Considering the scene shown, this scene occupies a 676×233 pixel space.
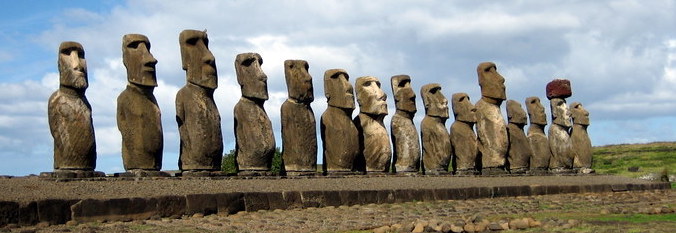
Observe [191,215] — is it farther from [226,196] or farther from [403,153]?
[403,153]

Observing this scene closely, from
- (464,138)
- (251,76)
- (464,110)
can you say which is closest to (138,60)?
(251,76)

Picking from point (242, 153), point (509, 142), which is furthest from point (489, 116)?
point (242, 153)

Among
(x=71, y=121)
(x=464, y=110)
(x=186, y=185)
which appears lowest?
(x=186, y=185)

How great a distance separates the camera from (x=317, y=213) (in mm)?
11883

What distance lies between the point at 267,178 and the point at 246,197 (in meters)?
2.78

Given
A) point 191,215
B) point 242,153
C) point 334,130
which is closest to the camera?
point 191,215

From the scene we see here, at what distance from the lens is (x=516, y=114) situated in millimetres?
23031

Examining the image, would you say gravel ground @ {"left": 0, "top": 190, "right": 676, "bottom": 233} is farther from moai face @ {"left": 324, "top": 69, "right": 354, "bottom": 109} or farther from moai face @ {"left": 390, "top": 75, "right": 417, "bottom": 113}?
moai face @ {"left": 390, "top": 75, "right": 417, "bottom": 113}

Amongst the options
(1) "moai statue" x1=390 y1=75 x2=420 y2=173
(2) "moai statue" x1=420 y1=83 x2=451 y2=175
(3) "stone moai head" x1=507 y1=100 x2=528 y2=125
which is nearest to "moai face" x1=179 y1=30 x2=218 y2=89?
(1) "moai statue" x1=390 y1=75 x2=420 y2=173

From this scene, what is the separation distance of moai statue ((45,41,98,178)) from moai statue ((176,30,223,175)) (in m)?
1.72

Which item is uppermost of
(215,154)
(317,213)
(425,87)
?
(425,87)

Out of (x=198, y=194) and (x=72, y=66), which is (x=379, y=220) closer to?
(x=198, y=194)

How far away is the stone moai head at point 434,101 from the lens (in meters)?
20.2

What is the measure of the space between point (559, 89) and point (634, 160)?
1340 cm
